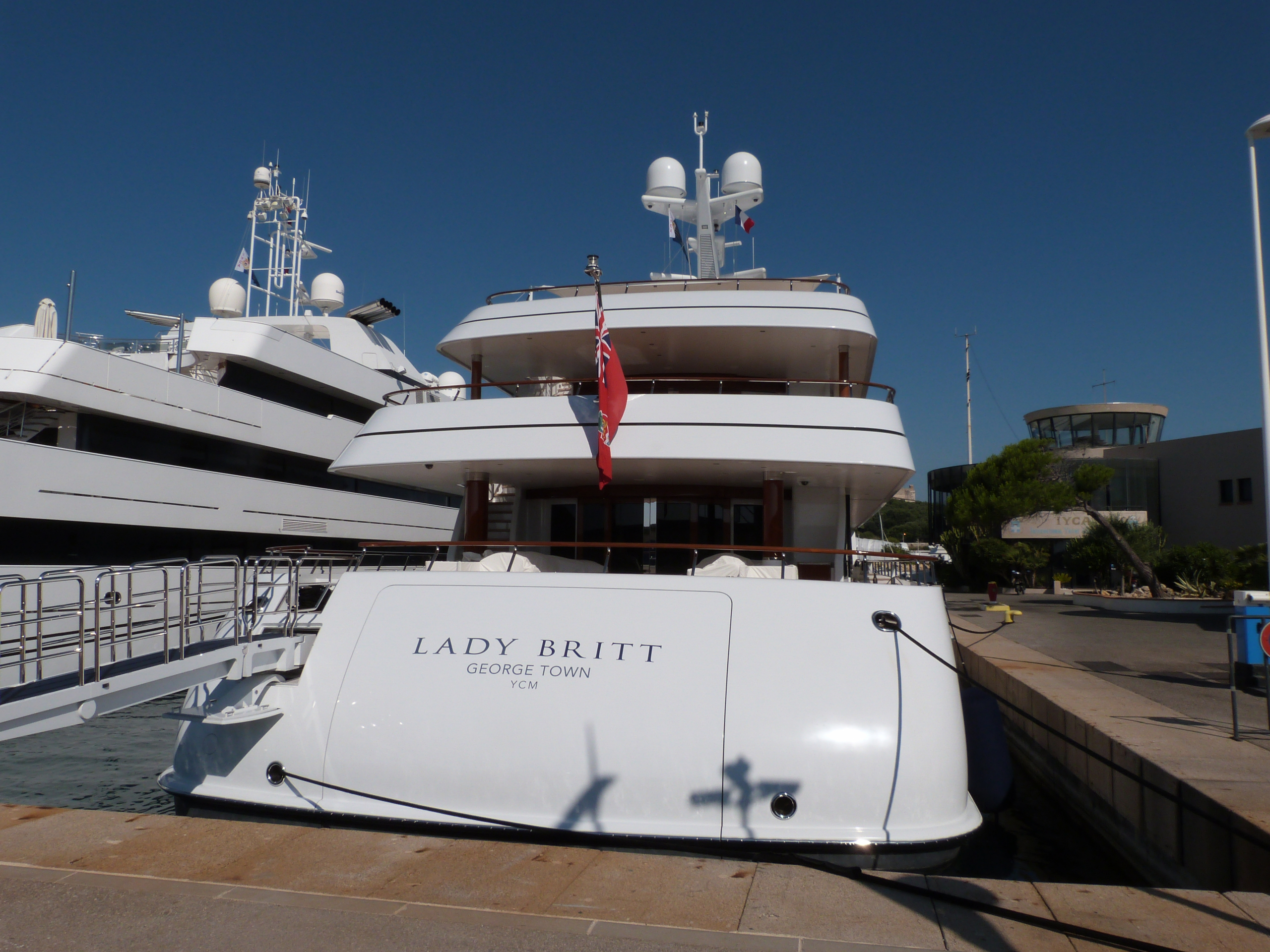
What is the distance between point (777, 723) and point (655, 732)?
0.78m

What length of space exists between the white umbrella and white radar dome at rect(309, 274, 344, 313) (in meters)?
8.35

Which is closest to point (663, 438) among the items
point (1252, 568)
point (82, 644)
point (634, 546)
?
point (634, 546)

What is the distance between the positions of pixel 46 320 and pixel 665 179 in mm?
11697

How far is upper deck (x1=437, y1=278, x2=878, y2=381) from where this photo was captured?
8.67 meters

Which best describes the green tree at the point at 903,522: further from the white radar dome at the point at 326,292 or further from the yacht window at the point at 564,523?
the yacht window at the point at 564,523

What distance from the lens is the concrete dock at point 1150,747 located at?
5.36 meters

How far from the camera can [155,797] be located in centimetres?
748

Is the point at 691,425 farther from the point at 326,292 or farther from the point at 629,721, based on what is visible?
the point at 326,292

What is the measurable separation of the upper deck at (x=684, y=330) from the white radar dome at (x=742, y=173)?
3.55 m

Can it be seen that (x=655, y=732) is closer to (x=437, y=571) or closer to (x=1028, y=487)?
(x=437, y=571)

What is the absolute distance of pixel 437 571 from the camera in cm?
654

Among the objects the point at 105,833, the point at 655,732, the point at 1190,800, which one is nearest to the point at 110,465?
the point at 105,833

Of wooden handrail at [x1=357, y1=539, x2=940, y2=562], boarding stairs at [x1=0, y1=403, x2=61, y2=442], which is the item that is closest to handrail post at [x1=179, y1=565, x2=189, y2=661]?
wooden handrail at [x1=357, y1=539, x2=940, y2=562]

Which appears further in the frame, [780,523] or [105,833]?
[780,523]
